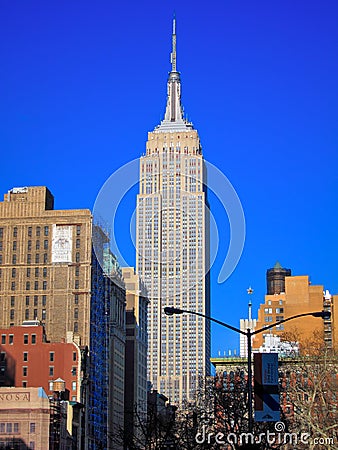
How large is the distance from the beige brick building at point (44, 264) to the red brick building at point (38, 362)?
12.3 meters

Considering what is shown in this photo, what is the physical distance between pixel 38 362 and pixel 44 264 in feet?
87.7

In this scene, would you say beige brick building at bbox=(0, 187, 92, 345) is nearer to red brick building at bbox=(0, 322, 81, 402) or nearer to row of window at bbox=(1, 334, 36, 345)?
row of window at bbox=(1, 334, 36, 345)

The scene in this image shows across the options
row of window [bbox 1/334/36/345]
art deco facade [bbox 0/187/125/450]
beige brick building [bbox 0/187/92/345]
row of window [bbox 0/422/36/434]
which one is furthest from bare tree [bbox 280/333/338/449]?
beige brick building [bbox 0/187/92/345]

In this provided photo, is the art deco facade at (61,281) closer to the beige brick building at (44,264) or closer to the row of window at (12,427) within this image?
the beige brick building at (44,264)

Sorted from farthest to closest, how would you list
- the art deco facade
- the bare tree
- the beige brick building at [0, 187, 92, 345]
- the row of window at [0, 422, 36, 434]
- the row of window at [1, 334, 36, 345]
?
the beige brick building at [0, 187, 92, 345] < the art deco facade < the row of window at [1, 334, 36, 345] < the row of window at [0, 422, 36, 434] < the bare tree

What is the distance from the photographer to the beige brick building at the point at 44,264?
16025 centimetres

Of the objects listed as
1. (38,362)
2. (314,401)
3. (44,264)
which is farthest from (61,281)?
(314,401)

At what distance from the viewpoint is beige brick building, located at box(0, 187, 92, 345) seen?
160250mm

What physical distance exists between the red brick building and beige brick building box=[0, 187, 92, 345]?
40.3ft

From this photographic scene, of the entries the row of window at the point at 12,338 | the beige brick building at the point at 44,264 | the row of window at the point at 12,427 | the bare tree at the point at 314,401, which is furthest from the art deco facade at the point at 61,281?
the bare tree at the point at 314,401

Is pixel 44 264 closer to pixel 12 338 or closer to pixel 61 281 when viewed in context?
pixel 61 281

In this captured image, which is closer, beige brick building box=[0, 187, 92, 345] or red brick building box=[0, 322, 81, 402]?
red brick building box=[0, 322, 81, 402]

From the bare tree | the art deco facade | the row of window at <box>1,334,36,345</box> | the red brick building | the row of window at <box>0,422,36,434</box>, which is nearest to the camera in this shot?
the bare tree

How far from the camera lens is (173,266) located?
7815 inches
